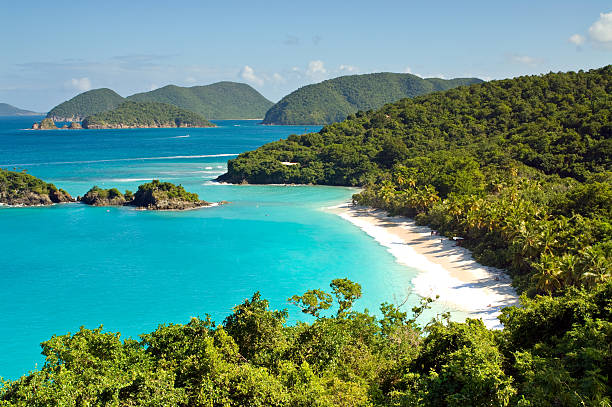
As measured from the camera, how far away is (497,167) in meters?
63.6

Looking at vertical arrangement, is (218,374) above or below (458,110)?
below

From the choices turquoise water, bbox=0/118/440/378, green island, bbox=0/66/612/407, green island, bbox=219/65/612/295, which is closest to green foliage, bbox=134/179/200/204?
turquoise water, bbox=0/118/440/378

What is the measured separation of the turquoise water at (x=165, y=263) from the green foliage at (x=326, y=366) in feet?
41.8

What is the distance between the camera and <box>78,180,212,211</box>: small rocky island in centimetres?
6569

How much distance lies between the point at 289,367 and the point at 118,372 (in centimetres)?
505

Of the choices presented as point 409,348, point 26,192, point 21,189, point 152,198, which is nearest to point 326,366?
point 409,348

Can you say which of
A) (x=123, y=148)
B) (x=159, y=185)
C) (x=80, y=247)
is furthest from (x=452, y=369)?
(x=123, y=148)

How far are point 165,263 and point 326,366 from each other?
93.8 ft

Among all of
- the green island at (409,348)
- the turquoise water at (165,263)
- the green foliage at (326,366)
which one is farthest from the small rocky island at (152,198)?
the green foliage at (326,366)

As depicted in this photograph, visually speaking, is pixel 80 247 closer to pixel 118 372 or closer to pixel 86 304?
pixel 86 304

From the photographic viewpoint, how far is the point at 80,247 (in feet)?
155

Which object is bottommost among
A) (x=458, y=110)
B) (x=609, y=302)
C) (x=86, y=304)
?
(x=86, y=304)

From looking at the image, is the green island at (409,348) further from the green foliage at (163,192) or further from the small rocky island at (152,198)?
the green foliage at (163,192)

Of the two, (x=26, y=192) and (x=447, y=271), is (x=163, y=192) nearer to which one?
(x=26, y=192)
